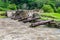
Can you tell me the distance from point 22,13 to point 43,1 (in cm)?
2782

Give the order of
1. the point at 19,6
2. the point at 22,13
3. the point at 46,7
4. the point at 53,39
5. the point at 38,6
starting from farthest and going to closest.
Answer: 1. the point at 19,6
2. the point at 38,6
3. the point at 46,7
4. the point at 22,13
5. the point at 53,39

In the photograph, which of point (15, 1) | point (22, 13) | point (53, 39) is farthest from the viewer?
point (15, 1)

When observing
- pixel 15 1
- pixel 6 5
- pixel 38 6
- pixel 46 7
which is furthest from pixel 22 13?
pixel 15 1

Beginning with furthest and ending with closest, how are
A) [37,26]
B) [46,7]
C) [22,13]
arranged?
[46,7]
[22,13]
[37,26]

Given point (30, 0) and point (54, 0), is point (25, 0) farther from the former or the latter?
point (54, 0)

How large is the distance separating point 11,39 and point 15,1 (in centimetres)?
5853

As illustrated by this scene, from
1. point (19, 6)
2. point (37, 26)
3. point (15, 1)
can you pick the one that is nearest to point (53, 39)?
point (37, 26)

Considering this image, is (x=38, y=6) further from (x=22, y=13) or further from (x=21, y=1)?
(x=22, y=13)

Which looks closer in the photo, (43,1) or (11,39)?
(11,39)

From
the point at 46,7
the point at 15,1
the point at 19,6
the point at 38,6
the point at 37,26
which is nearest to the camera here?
the point at 37,26

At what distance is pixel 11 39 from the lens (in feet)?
63.8

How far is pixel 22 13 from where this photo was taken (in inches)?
1735

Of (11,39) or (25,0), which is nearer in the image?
(11,39)

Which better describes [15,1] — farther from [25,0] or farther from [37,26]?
[37,26]
